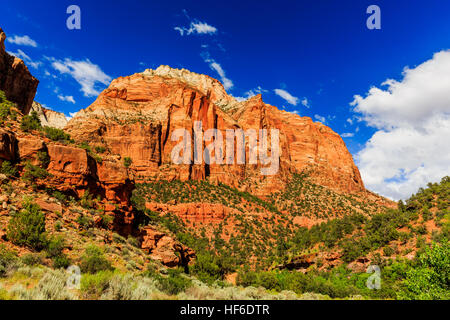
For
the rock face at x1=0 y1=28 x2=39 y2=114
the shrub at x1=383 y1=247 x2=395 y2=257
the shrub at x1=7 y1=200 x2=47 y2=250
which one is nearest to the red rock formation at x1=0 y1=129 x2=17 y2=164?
the shrub at x1=7 y1=200 x2=47 y2=250

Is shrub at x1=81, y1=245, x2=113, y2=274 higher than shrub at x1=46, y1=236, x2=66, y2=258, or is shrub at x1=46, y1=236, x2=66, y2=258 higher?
shrub at x1=46, y1=236, x2=66, y2=258

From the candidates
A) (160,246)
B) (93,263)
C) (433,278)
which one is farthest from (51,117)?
(433,278)

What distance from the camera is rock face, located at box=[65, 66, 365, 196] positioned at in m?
64.2

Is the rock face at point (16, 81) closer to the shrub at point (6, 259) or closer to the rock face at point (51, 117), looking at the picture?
the shrub at point (6, 259)

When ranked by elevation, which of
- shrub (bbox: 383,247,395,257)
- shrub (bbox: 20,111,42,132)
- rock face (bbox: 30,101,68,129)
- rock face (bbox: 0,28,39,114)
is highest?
rock face (bbox: 30,101,68,129)

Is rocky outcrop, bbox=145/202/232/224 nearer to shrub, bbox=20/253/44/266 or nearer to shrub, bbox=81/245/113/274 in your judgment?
shrub, bbox=81/245/113/274

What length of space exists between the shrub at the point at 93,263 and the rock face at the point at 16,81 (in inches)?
1508

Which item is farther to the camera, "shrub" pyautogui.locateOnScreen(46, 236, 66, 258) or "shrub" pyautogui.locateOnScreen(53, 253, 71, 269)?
"shrub" pyautogui.locateOnScreen(46, 236, 66, 258)

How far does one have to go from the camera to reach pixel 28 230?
10.4 m

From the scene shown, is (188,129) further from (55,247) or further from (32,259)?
(32,259)

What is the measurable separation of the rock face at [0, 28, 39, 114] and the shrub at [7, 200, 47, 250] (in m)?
36.2

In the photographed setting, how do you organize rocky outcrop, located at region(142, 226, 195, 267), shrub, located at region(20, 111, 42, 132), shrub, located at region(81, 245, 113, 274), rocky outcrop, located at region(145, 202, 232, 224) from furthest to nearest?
rocky outcrop, located at region(145, 202, 232, 224) < rocky outcrop, located at region(142, 226, 195, 267) < shrub, located at region(20, 111, 42, 132) < shrub, located at region(81, 245, 113, 274)

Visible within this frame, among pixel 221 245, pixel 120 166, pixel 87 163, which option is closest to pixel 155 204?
pixel 221 245

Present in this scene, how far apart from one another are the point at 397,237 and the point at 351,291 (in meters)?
11.6
